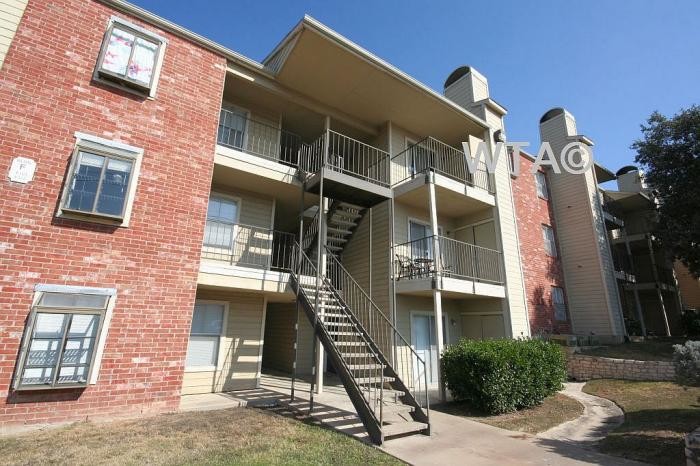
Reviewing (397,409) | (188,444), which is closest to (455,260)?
(397,409)

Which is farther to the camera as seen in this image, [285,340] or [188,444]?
[285,340]

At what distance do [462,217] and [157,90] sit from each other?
1113cm

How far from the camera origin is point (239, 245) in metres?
10.4

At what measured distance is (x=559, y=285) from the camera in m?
17.6

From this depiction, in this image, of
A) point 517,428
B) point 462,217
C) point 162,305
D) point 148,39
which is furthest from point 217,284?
point 462,217

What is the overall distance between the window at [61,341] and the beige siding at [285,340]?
679 centimetres

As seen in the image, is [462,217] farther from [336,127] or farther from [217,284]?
[217,284]

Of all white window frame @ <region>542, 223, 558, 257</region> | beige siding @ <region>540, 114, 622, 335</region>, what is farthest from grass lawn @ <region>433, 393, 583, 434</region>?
white window frame @ <region>542, 223, 558, 257</region>

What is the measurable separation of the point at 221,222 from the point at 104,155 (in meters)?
3.19

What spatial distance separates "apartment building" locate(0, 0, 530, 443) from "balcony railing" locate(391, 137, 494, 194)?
4.2 inches

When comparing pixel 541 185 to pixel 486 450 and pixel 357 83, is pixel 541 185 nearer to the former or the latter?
pixel 357 83

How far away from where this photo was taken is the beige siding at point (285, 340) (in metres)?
12.8

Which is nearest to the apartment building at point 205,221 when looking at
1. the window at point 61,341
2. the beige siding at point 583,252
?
the window at point 61,341

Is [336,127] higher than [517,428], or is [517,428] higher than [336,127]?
[336,127]
